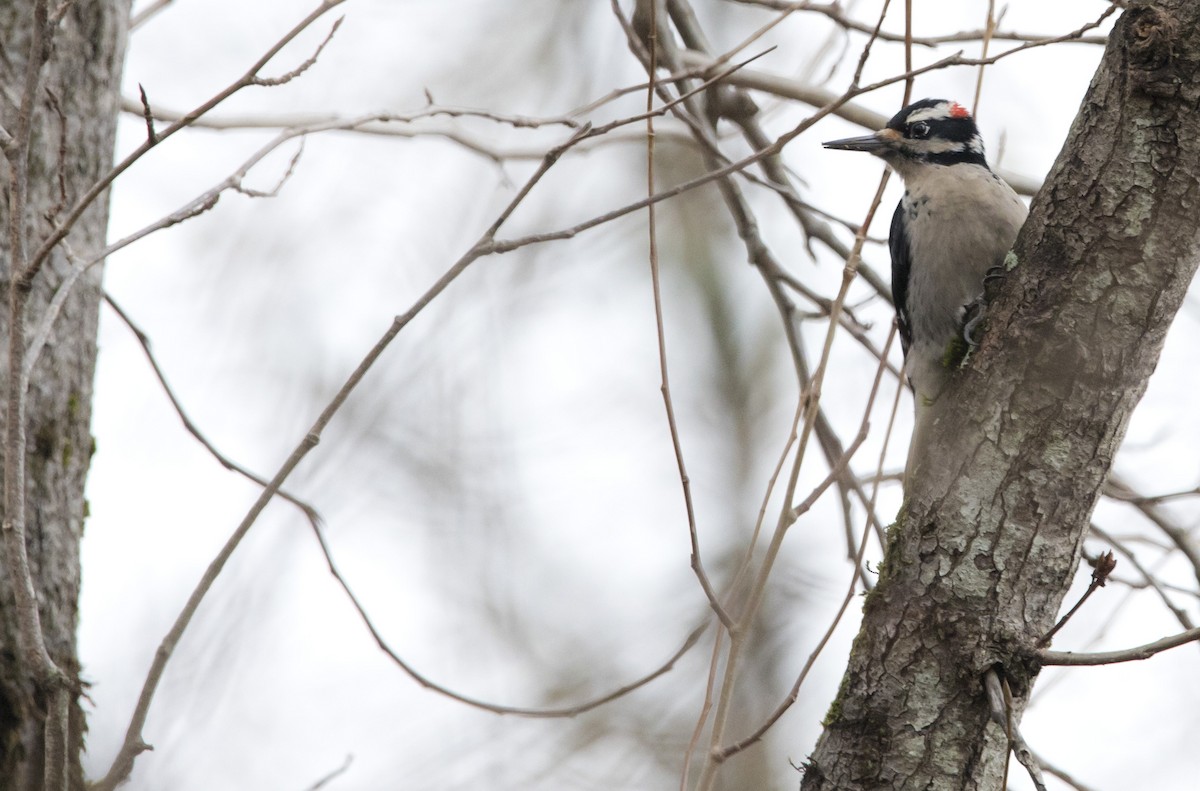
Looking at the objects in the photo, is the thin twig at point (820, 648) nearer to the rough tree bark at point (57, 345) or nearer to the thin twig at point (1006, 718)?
the thin twig at point (1006, 718)

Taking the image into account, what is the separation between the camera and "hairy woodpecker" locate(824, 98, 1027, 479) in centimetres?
365

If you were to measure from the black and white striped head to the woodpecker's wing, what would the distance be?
8.2 inches

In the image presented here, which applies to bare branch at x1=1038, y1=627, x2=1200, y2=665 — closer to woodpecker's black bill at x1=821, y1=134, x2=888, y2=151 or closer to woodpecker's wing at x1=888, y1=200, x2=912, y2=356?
woodpecker's wing at x1=888, y1=200, x2=912, y2=356

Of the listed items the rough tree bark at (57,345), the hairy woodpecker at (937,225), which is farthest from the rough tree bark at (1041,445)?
the rough tree bark at (57,345)

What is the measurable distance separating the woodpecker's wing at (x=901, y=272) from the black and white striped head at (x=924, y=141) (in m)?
0.21

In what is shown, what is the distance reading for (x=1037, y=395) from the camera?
2.43 meters

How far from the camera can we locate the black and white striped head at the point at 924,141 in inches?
160

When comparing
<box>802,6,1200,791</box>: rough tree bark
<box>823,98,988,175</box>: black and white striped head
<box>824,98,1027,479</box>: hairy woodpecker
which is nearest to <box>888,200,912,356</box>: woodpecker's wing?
<box>824,98,1027,479</box>: hairy woodpecker

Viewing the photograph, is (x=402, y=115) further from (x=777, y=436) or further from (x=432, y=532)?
(x=777, y=436)

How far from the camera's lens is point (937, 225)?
3779 mm

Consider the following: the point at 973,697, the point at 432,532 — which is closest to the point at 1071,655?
the point at 973,697

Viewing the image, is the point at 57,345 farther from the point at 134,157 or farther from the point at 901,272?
the point at 901,272

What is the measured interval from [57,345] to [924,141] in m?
2.88

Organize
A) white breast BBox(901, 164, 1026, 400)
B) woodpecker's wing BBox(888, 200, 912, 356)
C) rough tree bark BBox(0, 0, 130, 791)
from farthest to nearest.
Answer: woodpecker's wing BBox(888, 200, 912, 356) → white breast BBox(901, 164, 1026, 400) → rough tree bark BBox(0, 0, 130, 791)
